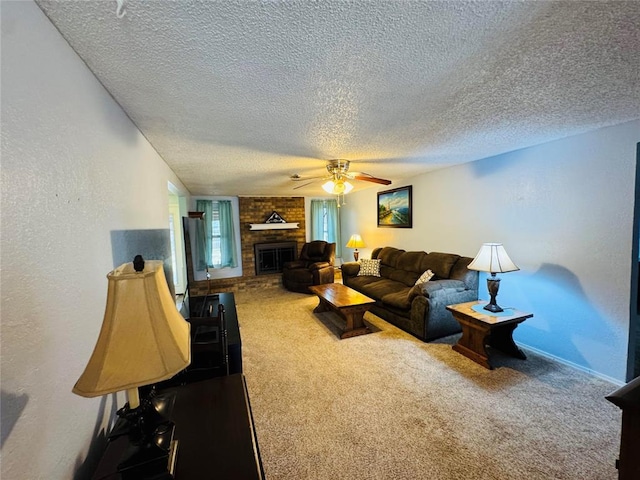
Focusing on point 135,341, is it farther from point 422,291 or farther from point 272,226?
point 272,226

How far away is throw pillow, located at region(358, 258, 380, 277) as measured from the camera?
188 inches

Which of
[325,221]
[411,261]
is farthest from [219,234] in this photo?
[411,261]

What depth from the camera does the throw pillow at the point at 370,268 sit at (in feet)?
15.7

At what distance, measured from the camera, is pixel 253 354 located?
287 centimetres

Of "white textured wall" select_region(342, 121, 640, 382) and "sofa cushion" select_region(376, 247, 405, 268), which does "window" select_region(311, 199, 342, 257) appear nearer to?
"sofa cushion" select_region(376, 247, 405, 268)

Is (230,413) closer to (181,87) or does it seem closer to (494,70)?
(181,87)

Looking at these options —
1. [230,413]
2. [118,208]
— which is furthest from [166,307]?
[118,208]

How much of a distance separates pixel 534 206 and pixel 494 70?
6.88 ft

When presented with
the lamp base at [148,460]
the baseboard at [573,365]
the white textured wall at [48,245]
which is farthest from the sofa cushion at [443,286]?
the white textured wall at [48,245]

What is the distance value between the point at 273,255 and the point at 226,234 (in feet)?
4.10

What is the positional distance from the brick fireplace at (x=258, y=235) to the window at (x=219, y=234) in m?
0.28

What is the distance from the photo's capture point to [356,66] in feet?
3.91

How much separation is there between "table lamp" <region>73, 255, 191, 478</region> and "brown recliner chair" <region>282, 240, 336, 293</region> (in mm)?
4692

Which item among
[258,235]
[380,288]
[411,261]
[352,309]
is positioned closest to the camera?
[352,309]
